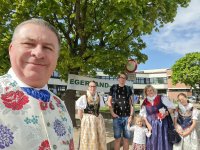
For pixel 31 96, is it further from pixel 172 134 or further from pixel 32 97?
pixel 172 134

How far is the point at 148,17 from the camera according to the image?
1070 cm

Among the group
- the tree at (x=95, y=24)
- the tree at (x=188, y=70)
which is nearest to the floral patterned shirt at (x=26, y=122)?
the tree at (x=95, y=24)

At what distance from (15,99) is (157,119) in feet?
18.6

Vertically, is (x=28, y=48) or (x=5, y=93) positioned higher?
(x=28, y=48)

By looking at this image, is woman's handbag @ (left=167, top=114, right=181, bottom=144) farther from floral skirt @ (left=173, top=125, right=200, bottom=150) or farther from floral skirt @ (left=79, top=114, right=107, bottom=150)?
floral skirt @ (left=79, top=114, right=107, bottom=150)

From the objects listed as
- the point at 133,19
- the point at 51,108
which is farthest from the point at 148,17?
the point at 51,108

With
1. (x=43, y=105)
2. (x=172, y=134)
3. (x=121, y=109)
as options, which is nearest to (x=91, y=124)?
(x=121, y=109)

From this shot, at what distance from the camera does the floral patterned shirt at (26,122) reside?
1368mm

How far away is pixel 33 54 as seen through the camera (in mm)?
1470

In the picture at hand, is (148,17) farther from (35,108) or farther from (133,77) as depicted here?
(35,108)

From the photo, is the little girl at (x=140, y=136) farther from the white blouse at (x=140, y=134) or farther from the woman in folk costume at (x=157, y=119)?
the woman in folk costume at (x=157, y=119)

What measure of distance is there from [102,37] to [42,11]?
2.61 metres

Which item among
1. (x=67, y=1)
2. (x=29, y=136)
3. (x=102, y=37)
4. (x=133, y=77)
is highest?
(x=67, y=1)

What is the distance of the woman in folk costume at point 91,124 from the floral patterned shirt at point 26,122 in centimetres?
515
